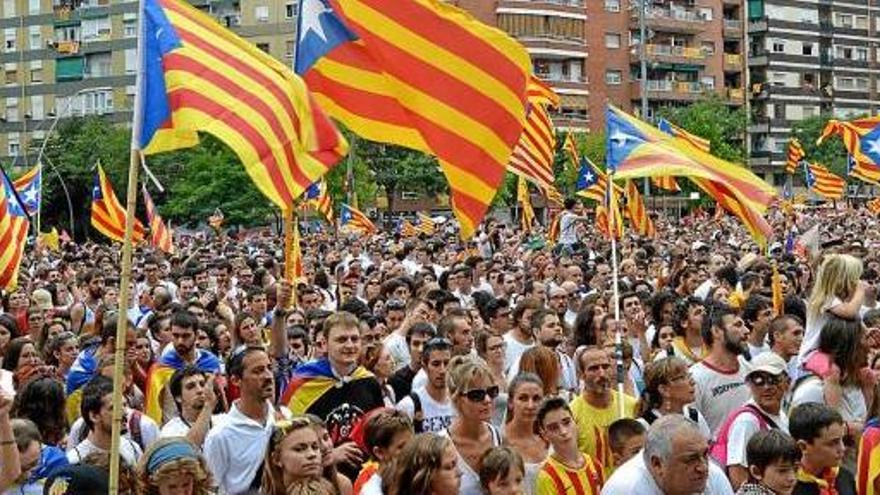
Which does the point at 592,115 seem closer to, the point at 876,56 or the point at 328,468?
the point at 876,56

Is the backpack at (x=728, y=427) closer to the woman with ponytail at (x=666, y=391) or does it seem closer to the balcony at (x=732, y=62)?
the woman with ponytail at (x=666, y=391)

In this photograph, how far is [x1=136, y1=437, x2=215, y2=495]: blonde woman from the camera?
5.77 metres

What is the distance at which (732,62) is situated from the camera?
302ft

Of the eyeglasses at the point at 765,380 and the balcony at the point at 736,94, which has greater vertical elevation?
the balcony at the point at 736,94

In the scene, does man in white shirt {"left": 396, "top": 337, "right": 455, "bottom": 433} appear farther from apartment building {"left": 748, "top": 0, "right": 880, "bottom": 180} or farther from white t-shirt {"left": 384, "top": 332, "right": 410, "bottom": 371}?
apartment building {"left": 748, "top": 0, "right": 880, "bottom": 180}

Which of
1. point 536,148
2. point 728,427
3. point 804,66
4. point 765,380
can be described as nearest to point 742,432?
point 728,427

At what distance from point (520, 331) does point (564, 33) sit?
233ft

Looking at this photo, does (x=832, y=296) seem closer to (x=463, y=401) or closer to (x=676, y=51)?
(x=463, y=401)

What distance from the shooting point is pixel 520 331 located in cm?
1117

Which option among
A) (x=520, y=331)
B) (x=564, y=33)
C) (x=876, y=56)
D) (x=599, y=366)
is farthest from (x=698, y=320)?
(x=876, y=56)

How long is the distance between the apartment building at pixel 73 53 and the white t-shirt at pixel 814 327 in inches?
2909

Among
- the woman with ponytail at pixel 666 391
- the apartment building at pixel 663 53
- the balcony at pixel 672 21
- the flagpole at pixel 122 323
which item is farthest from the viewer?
the balcony at pixel 672 21

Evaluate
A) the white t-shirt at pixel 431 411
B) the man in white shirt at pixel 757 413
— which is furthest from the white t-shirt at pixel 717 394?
the white t-shirt at pixel 431 411

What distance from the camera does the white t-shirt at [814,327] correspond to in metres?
8.13
